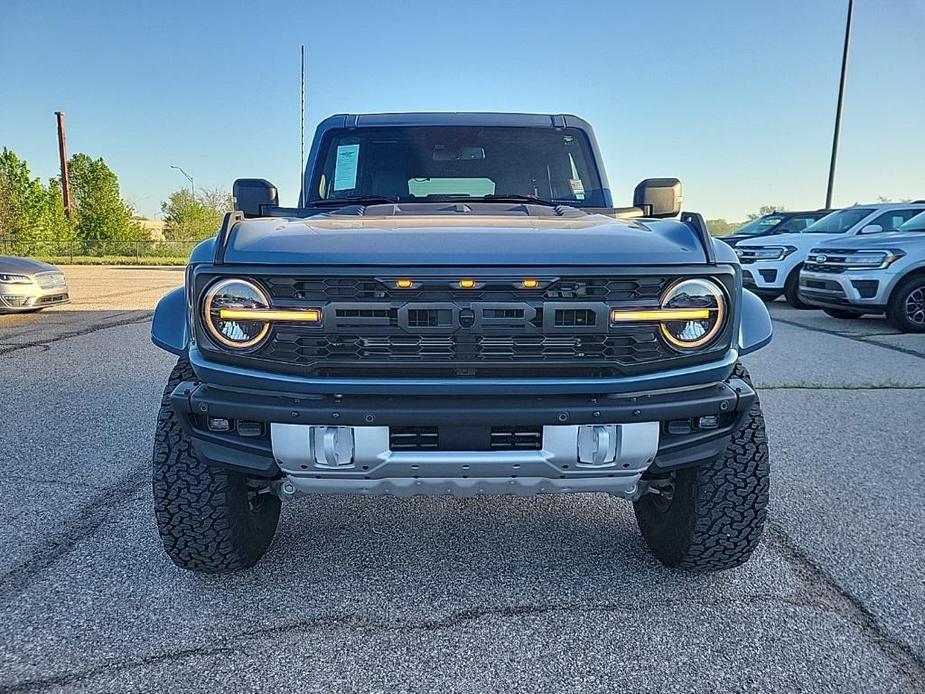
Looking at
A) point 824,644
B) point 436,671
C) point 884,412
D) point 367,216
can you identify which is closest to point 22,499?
point 367,216

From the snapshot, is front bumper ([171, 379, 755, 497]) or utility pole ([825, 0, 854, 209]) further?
utility pole ([825, 0, 854, 209])

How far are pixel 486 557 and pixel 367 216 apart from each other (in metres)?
1.42

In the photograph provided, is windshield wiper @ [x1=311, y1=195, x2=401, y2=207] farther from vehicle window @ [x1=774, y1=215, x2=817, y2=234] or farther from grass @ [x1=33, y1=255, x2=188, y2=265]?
grass @ [x1=33, y1=255, x2=188, y2=265]

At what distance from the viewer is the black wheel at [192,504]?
2.52m

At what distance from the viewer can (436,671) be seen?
2135 millimetres

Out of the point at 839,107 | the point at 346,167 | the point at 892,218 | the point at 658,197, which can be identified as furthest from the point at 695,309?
the point at 839,107

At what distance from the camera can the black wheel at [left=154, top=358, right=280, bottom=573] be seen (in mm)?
2516

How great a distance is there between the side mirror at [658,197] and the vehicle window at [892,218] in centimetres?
931

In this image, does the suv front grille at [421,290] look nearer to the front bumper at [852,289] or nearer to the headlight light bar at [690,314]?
the headlight light bar at [690,314]

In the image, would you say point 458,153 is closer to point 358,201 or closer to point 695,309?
point 358,201

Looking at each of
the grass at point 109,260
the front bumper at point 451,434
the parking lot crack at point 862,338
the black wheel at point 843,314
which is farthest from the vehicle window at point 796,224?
the grass at point 109,260

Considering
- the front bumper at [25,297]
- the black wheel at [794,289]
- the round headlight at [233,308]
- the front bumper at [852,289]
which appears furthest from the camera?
the black wheel at [794,289]

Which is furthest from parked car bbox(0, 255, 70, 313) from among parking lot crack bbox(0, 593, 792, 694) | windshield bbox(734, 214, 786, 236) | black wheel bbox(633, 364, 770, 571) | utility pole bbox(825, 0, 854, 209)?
utility pole bbox(825, 0, 854, 209)

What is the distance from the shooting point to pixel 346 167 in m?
3.91
